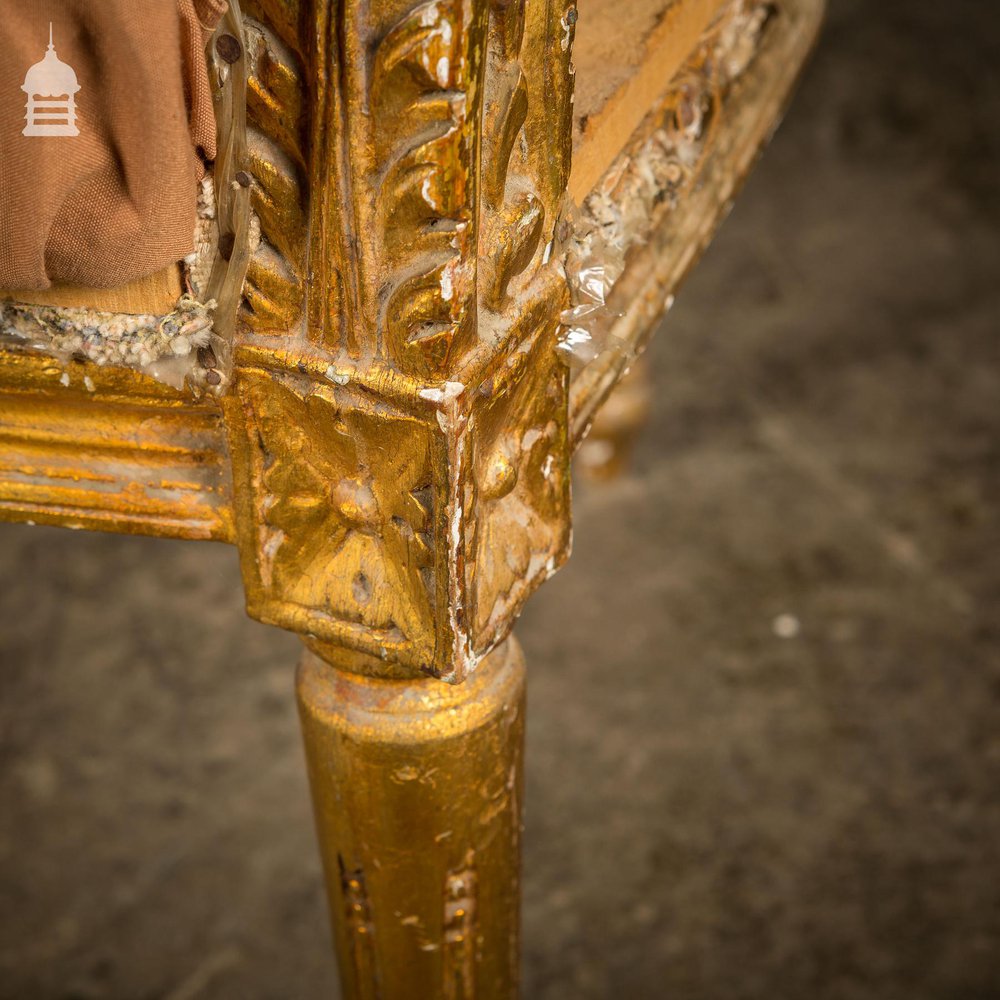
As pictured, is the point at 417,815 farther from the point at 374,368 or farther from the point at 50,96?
the point at 50,96

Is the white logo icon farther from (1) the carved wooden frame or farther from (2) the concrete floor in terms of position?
(2) the concrete floor

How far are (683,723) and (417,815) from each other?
2.06 feet

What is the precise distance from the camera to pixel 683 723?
1.21 m

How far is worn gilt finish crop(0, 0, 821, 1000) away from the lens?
1.42 ft

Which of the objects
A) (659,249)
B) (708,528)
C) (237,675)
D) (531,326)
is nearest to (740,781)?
(708,528)

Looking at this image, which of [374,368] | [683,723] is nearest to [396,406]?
[374,368]

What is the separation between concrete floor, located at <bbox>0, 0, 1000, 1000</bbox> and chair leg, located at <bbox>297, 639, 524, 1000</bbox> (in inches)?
14.3

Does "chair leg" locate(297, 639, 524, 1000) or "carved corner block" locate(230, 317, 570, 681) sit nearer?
"carved corner block" locate(230, 317, 570, 681)

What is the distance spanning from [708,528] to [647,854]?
42 cm

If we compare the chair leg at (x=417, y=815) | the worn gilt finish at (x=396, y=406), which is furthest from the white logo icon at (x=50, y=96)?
the chair leg at (x=417, y=815)

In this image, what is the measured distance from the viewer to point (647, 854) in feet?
3.62

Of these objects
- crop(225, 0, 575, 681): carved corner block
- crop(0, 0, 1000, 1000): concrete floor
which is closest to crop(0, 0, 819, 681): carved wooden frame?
crop(225, 0, 575, 681): carved corner block

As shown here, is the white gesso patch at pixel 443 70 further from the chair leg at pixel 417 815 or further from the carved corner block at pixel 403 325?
the chair leg at pixel 417 815

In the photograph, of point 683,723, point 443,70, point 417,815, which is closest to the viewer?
point 443,70
